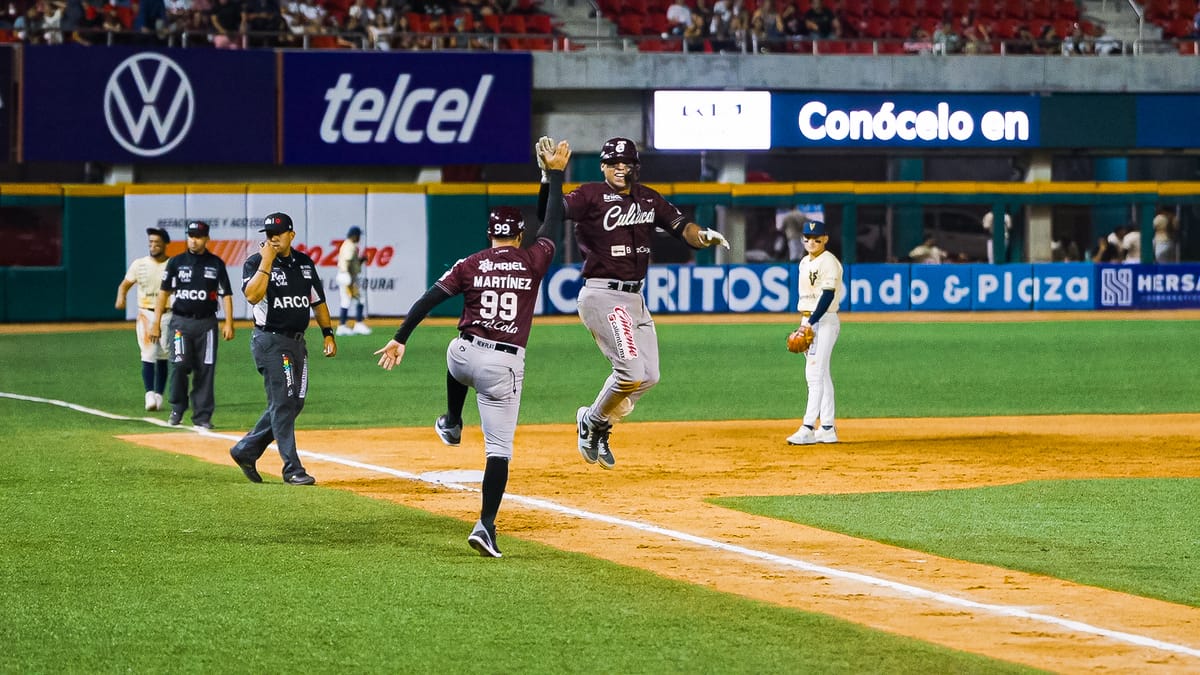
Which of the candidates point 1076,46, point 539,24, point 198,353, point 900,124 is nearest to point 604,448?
point 198,353

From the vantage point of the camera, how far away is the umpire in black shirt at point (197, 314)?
52.3ft

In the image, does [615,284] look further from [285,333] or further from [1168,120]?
[1168,120]

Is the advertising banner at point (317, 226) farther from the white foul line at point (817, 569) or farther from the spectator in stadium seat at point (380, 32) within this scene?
the white foul line at point (817, 569)

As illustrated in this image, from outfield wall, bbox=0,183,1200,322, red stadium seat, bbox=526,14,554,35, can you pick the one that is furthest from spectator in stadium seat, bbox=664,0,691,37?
outfield wall, bbox=0,183,1200,322

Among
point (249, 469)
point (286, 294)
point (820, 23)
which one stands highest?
point (820, 23)

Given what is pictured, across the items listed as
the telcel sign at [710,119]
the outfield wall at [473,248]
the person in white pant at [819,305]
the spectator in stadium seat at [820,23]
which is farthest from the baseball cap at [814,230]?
the spectator in stadium seat at [820,23]

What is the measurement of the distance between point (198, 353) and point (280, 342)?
4225 mm

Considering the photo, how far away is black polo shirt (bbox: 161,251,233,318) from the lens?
15945 millimetres

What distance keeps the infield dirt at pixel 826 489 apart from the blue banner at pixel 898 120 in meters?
19.2

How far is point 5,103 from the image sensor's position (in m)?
31.7

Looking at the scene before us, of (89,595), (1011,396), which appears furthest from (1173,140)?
(89,595)

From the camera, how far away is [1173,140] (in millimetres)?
37969

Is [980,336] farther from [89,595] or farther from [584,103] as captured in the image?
[89,595]

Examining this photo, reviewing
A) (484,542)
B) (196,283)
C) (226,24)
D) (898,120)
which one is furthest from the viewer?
(898,120)
